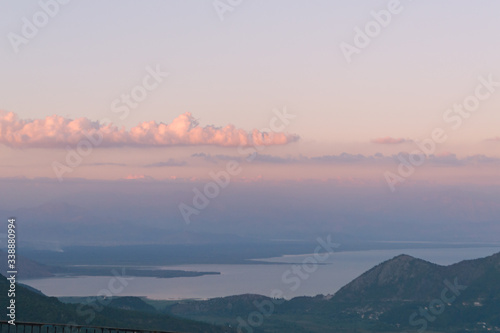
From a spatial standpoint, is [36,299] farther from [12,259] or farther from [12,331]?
[12,259]

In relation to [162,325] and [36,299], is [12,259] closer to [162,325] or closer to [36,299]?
[36,299]

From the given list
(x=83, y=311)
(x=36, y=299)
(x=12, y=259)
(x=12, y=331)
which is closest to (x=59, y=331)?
(x=12, y=331)

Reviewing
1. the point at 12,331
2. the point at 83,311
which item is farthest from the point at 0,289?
the point at 83,311

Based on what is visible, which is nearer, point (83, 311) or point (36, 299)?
point (36, 299)

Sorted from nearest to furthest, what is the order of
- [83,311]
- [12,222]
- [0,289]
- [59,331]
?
1. [12,222]
2. [59,331]
3. [0,289]
4. [83,311]

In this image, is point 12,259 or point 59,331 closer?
point 12,259

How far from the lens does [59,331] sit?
150 meters

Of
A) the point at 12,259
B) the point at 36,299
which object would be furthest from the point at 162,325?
the point at 12,259

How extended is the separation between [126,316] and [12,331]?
45901mm

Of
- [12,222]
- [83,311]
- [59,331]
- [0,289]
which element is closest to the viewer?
[12,222]

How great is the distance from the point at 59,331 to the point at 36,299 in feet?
84.5

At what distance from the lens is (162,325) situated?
654ft

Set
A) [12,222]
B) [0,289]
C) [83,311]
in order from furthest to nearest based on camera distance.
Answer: [83,311], [0,289], [12,222]

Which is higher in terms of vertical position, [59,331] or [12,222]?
[12,222]
